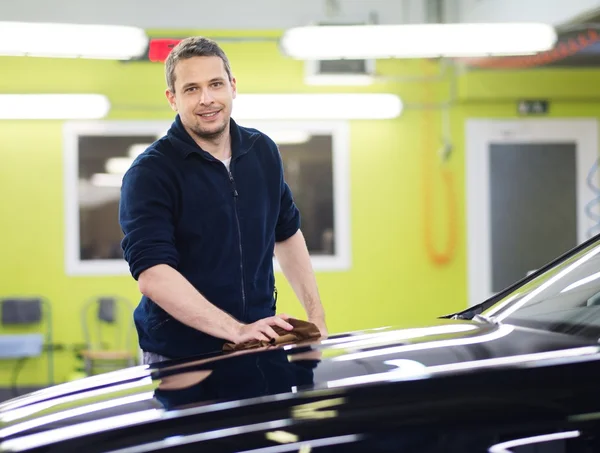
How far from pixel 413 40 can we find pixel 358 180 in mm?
2973

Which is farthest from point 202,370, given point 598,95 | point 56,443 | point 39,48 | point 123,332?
point 598,95

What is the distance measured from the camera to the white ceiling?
8.20 metres

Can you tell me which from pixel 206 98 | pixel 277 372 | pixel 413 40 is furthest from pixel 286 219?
pixel 413 40

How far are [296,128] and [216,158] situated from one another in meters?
6.29

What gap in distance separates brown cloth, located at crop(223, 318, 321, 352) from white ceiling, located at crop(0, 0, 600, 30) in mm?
6225

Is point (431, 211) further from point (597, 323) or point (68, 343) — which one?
point (597, 323)

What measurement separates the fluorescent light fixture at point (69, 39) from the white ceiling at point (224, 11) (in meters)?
2.70

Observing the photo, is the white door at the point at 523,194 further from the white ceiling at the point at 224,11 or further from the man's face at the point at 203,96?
the man's face at the point at 203,96

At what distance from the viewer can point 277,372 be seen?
1529 millimetres

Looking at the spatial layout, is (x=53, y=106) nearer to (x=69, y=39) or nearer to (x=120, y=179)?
(x=120, y=179)

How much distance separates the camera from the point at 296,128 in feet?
28.2

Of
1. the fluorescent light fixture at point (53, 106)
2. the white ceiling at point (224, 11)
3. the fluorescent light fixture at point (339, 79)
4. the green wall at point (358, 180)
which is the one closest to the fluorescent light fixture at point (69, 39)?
the fluorescent light fixture at point (53, 106)

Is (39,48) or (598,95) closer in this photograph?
(39,48)

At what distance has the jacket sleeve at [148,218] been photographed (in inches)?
85.0
